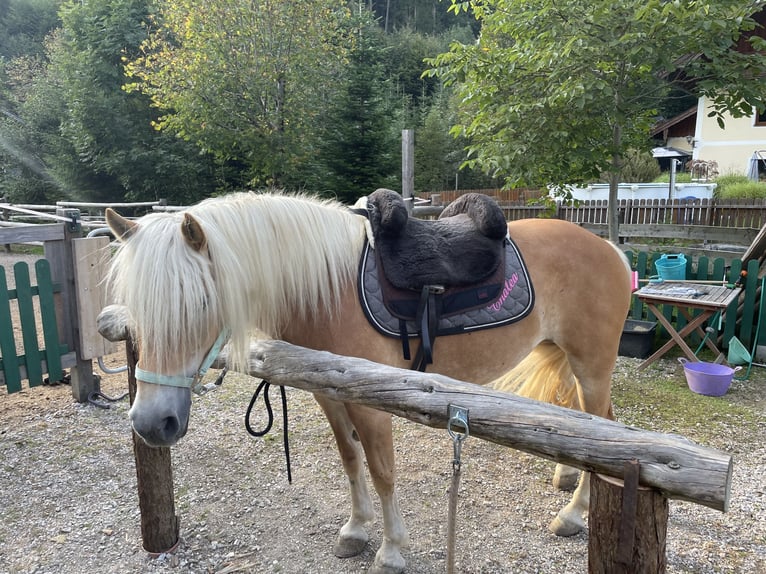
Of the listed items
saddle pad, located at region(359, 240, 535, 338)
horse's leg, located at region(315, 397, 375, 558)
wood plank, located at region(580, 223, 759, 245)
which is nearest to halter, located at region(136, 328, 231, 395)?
saddle pad, located at region(359, 240, 535, 338)

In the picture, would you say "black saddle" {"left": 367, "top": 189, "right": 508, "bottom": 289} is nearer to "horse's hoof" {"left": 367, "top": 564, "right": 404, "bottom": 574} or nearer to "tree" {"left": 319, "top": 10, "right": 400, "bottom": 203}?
"horse's hoof" {"left": 367, "top": 564, "right": 404, "bottom": 574}

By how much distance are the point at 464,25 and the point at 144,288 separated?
165 feet

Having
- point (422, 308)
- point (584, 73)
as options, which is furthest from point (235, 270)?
point (584, 73)

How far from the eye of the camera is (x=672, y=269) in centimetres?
527

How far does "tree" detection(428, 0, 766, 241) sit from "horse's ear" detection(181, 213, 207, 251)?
3.81 metres

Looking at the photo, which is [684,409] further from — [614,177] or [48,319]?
[48,319]

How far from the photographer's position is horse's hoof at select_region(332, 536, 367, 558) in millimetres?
2361

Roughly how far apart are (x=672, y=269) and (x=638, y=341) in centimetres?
96

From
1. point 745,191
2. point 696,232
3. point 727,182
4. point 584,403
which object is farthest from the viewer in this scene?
point 727,182

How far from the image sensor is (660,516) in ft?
3.32

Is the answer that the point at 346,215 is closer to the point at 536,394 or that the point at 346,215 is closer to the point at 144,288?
the point at 144,288

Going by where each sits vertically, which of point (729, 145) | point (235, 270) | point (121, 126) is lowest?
point (235, 270)

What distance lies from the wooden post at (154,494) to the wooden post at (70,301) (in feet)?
7.19

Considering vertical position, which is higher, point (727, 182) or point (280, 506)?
point (727, 182)
